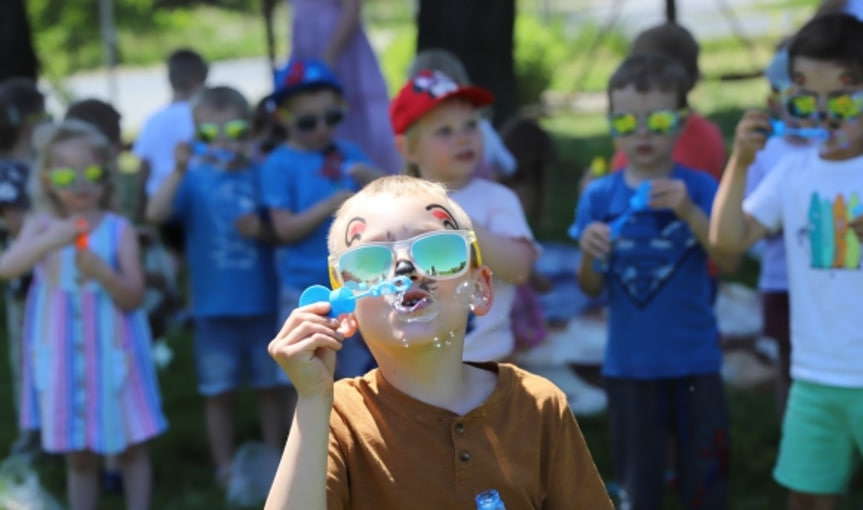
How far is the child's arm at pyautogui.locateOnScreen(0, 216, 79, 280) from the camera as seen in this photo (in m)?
4.45

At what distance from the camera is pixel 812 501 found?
374cm

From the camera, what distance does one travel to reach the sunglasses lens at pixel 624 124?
4023mm

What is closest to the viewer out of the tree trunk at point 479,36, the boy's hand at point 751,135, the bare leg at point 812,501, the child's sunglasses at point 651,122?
the boy's hand at point 751,135

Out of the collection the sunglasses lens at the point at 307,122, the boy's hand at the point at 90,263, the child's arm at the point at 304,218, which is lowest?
the boy's hand at the point at 90,263

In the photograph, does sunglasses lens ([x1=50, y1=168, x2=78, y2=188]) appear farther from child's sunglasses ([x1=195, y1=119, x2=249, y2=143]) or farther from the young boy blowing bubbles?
the young boy blowing bubbles

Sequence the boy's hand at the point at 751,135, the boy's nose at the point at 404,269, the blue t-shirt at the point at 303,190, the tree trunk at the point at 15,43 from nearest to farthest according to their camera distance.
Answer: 1. the boy's nose at the point at 404,269
2. the boy's hand at the point at 751,135
3. the blue t-shirt at the point at 303,190
4. the tree trunk at the point at 15,43

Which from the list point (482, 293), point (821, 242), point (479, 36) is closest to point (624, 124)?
point (821, 242)

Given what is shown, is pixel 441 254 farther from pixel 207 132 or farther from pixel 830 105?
pixel 207 132

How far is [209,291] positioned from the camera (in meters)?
5.14

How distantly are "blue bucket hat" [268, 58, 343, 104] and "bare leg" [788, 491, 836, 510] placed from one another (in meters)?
2.46

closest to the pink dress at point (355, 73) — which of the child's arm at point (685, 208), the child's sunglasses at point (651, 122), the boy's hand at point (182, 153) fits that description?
the boy's hand at point (182, 153)

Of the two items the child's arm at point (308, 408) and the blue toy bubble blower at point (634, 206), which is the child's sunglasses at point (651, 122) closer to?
the blue toy bubble blower at point (634, 206)

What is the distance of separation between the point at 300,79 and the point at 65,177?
41.8 inches

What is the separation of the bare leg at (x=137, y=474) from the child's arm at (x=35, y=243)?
0.82 meters
